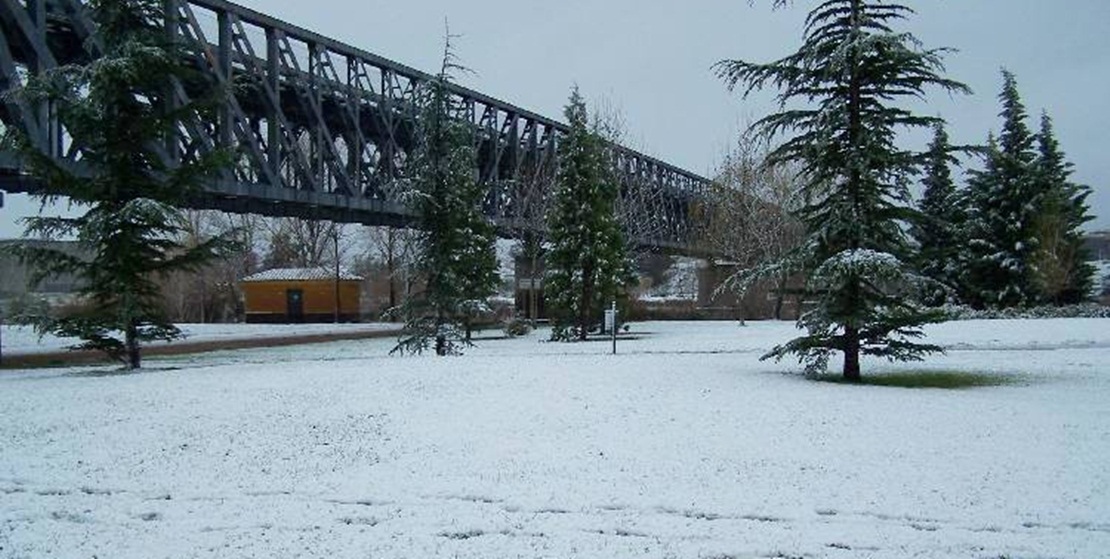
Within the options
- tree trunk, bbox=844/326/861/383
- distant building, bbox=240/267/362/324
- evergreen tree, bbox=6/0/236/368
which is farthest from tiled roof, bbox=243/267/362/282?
tree trunk, bbox=844/326/861/383

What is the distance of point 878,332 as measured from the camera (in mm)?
15016

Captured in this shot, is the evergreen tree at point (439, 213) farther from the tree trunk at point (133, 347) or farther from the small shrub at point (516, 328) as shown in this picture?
the small shrub at point (516, 328)

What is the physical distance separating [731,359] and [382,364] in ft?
25.5

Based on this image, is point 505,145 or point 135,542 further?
point 505,145

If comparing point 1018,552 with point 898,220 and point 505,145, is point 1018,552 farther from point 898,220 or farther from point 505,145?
Result: point 505,145

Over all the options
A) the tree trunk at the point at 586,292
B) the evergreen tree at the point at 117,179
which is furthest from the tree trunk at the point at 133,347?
the tree trunk at the point at 586,292

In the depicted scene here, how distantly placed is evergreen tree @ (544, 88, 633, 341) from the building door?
24552mm

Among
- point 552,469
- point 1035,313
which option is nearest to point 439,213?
point 552,469

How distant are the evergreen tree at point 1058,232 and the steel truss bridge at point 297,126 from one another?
18.9 m

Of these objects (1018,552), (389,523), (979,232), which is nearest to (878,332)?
(1018,552)

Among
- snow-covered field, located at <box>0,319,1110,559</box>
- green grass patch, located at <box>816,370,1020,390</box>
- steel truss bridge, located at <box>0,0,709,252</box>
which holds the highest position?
steel truss bridge, located at <box>0,0,709,252</box>

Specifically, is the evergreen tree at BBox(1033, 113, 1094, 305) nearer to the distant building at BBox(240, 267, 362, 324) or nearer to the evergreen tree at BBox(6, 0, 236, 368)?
the evergreen tree at BBox(6, 0, 236, 368)

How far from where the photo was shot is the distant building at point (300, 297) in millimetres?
53906

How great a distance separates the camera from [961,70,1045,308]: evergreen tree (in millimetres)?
36125
